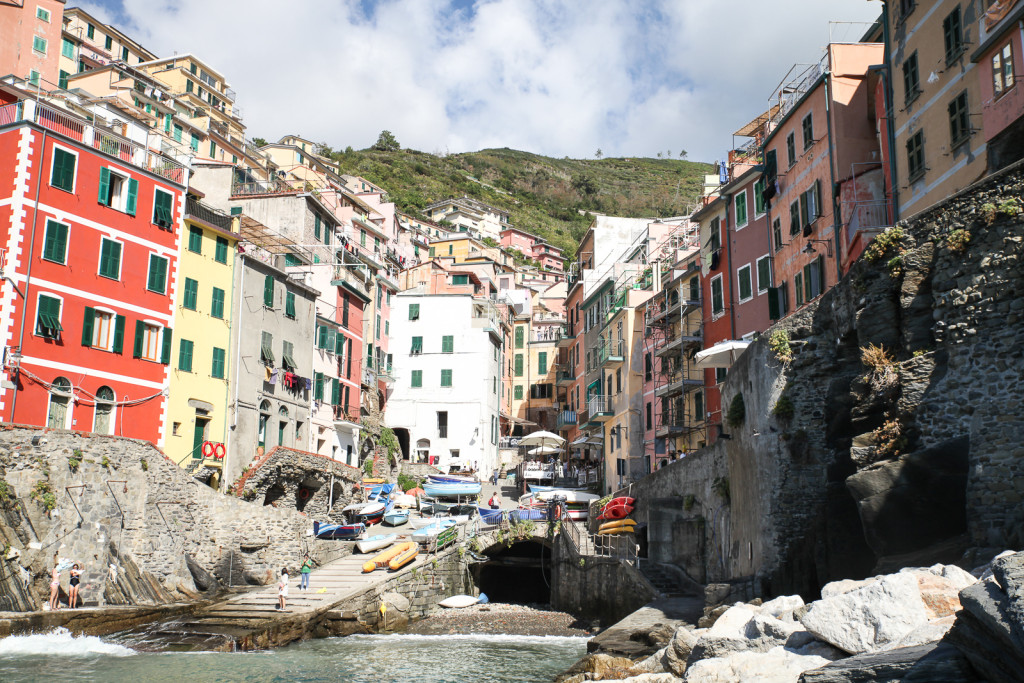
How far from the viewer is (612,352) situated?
57.5 meters

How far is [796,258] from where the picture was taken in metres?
36.0

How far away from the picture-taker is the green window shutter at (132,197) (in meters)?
37.9

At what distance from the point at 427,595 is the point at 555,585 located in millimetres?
6434

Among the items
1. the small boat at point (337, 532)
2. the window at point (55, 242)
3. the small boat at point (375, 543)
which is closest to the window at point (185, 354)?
the window at point (55, 242)

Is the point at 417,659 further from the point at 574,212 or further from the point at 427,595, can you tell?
the point at 574,212

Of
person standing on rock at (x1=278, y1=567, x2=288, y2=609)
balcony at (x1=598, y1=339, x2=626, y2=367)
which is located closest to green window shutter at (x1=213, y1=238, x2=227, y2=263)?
person standing on rock at (x1=278, y1=567, x2=288, y2=609)

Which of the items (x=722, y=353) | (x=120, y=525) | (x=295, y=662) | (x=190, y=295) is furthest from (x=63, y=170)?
(x=722, y=353)

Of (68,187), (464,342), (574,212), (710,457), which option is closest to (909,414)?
(710,457)

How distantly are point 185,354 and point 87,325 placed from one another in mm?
5212

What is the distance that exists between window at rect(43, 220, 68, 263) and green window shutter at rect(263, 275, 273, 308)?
11417mm

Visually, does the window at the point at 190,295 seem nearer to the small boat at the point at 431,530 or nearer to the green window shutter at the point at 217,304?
the green window shutter at the point at 217,304

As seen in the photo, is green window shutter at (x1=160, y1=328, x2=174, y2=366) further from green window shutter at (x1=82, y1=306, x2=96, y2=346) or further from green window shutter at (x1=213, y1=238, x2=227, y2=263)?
green window shutter at (x1=213, y1=238, x2=227, y2=263)

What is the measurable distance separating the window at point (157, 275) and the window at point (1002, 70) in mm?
31796

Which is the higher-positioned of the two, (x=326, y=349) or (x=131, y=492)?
(x=326, y=349)
